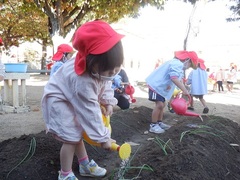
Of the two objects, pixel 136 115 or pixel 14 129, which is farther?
pixel 136 115

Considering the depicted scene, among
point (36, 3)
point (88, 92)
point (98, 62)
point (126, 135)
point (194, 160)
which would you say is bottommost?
point (126, 135)

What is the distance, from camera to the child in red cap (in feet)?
5.48

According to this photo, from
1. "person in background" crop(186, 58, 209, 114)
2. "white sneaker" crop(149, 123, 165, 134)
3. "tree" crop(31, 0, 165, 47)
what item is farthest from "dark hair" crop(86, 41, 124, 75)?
"tree" crop(31, 0, 165, 47)

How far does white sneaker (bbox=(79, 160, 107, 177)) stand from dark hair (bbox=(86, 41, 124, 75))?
947 millimetres

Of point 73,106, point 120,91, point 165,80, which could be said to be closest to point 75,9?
point 120,91

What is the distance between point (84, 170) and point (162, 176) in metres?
0.68

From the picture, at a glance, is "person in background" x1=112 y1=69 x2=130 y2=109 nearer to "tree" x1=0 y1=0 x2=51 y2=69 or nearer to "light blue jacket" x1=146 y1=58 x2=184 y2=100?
"light blue jacket" x1=146 y1=58 x2=184 y2=100

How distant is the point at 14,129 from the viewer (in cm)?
406

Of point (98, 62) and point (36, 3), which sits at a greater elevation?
point (36, 3)

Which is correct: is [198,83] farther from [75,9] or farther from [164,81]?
[75,9]

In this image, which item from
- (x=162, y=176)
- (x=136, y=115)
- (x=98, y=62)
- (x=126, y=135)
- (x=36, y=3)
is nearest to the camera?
(x=98, y=62)

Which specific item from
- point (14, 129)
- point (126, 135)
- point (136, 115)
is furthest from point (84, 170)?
point (136, 115)

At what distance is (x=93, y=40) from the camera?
1.66m

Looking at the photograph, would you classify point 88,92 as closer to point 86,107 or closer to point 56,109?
point 86,107
